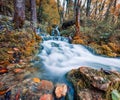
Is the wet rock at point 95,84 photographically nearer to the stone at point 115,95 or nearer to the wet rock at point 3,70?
the stone at point 115,95

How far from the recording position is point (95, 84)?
2.80 metres

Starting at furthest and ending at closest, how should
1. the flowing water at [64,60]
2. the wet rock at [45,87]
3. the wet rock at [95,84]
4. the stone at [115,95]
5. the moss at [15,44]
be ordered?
the moss at [15,44], the flowing water at [64,60], the wet rock at [45,87], the wet rock at [95,84], the stone at [115,95]

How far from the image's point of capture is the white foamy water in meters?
4.58

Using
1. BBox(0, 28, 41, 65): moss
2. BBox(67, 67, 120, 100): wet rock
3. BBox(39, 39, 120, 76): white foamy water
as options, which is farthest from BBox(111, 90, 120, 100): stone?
BBox(0, 28, 41, 65): moss

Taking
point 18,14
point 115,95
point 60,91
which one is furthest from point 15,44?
point 115,95

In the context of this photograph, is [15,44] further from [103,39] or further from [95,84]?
[103,39]

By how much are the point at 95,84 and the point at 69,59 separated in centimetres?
268

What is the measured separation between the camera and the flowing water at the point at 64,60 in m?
3.99

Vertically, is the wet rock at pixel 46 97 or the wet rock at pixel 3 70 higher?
the wet rock at pixel 3 70

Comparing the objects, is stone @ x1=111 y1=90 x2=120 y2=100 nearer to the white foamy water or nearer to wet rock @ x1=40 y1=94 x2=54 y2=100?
wet rock @ x1=40 y1=94 x2=54 y2=100

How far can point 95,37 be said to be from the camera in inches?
282

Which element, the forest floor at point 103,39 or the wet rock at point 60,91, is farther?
the forest floor at point 103,39

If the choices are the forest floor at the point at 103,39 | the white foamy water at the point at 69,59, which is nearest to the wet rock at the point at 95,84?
the white foamy water at the point at 69,59

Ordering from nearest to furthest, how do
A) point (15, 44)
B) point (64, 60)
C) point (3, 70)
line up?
1. point (3, 70)
2. point (15, 44)
3. point (64, 60)
